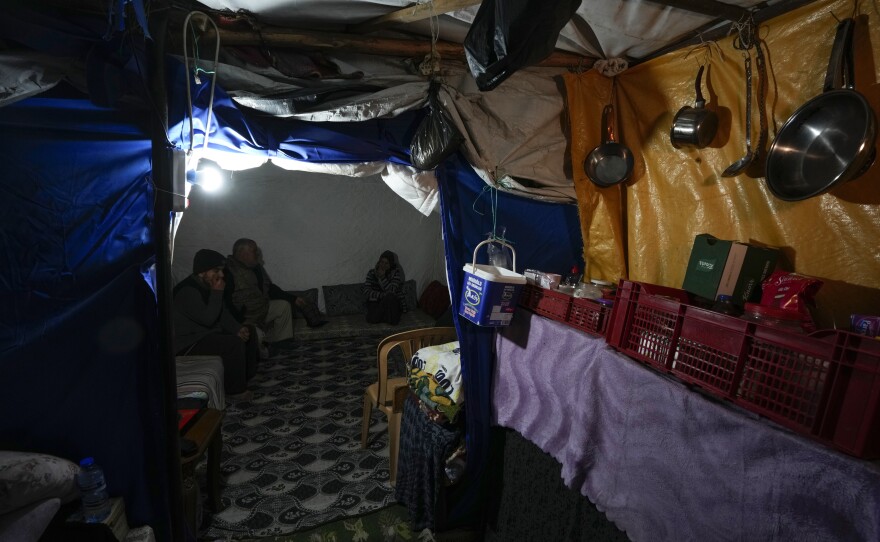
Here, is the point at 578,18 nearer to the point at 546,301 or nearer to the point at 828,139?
the point at 828,139

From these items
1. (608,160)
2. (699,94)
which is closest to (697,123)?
(699,94)

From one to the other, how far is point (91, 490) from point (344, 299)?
14.5 ft

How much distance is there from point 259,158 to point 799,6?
230 centimetres

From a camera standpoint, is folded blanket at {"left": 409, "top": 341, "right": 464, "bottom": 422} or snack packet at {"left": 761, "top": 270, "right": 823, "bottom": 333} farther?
folded blanket at {"left": 409, "top": 341, "right": 464, "bottom": 422}

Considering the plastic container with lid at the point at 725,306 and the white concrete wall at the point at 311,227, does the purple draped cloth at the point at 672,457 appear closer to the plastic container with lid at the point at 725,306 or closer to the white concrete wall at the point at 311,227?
the plastic container with lid at the point at 725,306

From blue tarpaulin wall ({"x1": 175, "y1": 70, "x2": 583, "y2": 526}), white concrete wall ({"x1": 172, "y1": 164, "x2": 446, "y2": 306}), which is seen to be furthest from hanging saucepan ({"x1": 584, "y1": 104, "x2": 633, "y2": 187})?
white concrete wall ({"x1": 172, "y1": 164, "x2": 446, "y2": 306})

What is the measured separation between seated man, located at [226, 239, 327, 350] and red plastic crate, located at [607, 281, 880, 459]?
412cm

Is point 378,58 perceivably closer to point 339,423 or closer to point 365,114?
point 365,114

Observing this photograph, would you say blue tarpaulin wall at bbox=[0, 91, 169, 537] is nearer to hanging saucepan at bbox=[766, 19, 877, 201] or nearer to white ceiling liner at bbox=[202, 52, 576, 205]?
white ceiling liner at bbox=[202, 52, 576, 205]

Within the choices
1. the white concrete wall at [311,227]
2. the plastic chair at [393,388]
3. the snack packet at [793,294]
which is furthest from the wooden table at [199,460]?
the white concrete wall at [311,227]

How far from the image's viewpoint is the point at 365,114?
1.86m

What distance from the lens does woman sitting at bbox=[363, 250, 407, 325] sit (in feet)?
18.5

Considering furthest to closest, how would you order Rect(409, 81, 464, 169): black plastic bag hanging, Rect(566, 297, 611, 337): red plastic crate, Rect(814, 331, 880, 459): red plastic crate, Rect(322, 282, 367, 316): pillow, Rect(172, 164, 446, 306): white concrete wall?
1. Rect(322, 282, 367, 316): pillow
2. Rect(172, 164, 446, 306): white concrete wall
3. Rect(409, 81, 464, 169): black plastic bag hanging
4. Rect(566, 297, 611, 337): red plastic crate
5. Rect(814, 331, 880, 459): red plastic crate

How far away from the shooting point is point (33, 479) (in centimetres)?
148
